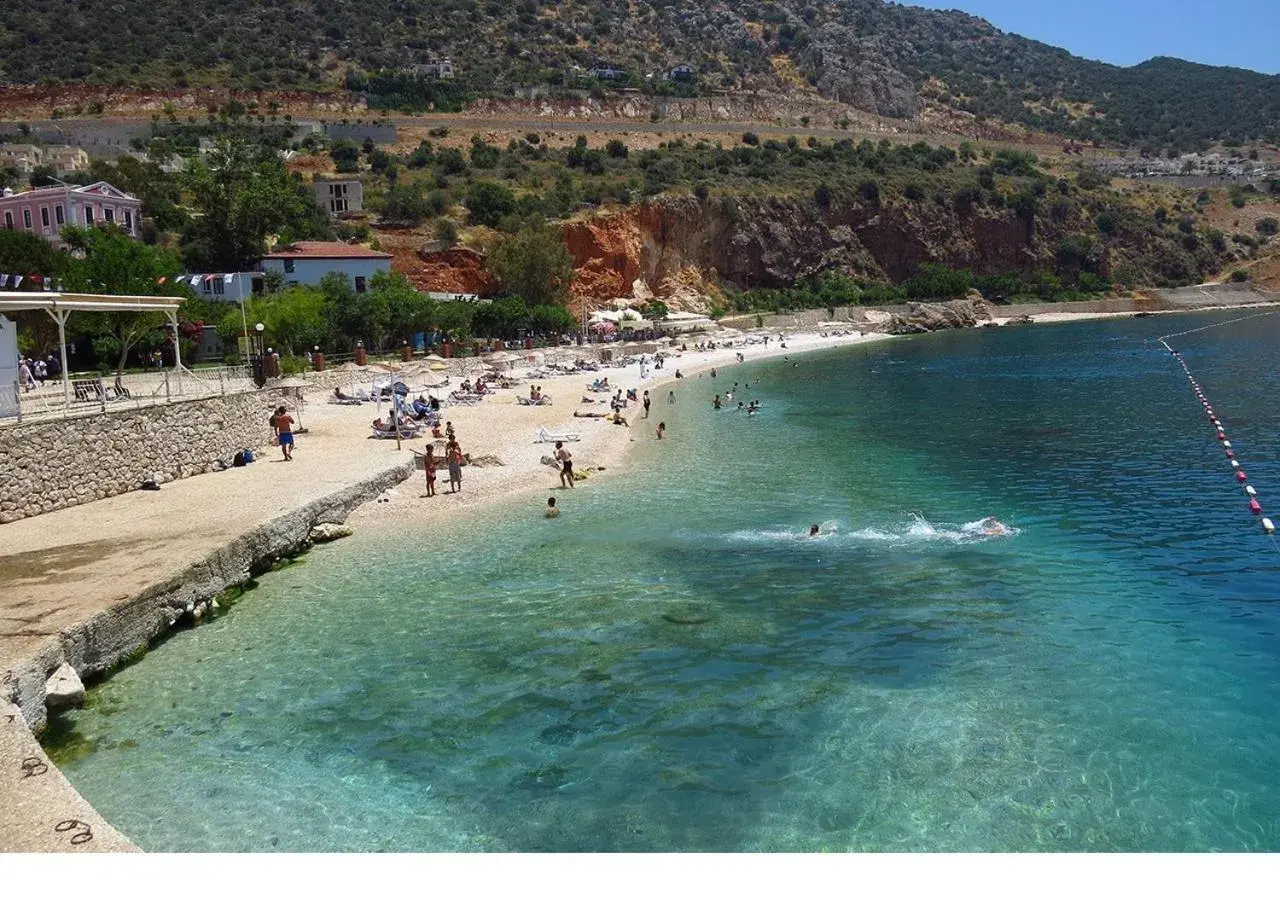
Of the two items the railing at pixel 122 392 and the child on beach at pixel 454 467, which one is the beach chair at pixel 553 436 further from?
the railing at pixel 122 392

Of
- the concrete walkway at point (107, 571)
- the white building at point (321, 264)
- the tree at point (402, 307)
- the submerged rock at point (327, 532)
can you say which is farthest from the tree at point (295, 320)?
the submerged rock at point (327, 532)

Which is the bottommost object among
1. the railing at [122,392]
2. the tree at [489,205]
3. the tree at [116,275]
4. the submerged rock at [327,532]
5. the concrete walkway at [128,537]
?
the submerged rock at [327,532]

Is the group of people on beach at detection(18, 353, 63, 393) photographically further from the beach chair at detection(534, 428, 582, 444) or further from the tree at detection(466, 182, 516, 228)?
the tree at detection(466, 182, 516, 228)

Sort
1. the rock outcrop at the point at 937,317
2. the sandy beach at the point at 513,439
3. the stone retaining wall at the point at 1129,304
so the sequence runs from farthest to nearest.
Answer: the stone retaining wall at the point at 1129,304 → the rock outcrop at the point at 937,317 → the sandy beach at the point at 513,439

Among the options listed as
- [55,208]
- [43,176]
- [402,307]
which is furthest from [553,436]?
[43,176]

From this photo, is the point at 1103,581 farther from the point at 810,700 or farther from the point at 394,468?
the point at 394,468

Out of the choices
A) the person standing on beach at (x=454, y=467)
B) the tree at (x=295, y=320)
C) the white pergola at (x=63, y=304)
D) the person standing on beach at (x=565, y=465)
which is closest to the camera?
the white pergola at (x=63, y=304)

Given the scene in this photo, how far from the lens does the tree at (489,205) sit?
75.9 metres

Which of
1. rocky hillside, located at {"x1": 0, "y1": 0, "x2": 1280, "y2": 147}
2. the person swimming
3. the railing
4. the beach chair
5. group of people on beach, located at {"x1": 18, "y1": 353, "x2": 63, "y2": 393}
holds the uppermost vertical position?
rocky hillside, located at {"x1": 0, "y1": 0, "x2": 1280, "y2": 147}

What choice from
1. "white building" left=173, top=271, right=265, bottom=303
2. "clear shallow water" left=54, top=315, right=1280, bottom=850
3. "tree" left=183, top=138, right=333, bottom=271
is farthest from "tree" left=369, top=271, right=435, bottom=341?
"clear shallow water" left=54, top=315, right=1280, bottom=850

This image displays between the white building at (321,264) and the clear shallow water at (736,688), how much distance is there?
39.1 m

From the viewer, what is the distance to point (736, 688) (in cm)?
1166

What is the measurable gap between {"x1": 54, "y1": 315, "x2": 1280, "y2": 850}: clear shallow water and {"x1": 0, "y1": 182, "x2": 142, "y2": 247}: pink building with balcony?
47.3 metres

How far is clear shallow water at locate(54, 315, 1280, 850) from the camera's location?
8.91 m
